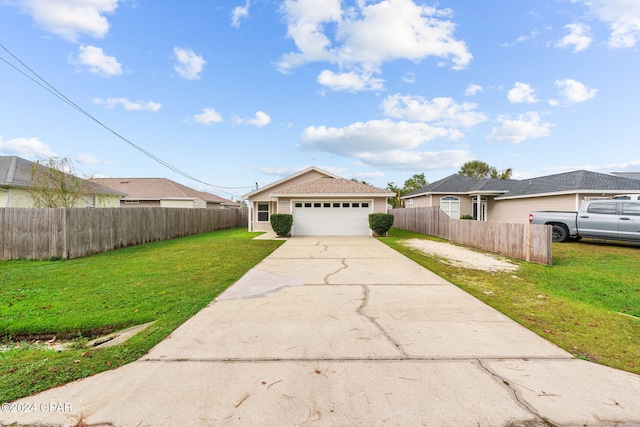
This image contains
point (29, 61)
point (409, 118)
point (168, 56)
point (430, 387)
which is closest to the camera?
point (430, 387)

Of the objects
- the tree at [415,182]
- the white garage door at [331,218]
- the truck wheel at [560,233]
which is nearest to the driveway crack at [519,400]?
the truck wheel at [560,233]

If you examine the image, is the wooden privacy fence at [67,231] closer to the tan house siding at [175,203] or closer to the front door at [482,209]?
the tan house siding at [175,203]

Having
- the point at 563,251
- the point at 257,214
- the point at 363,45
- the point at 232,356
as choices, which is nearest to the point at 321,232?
the point at 257,214

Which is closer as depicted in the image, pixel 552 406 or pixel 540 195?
pixel 552 406

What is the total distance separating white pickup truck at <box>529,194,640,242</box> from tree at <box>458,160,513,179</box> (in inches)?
1442

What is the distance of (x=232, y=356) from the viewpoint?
3.15 meters

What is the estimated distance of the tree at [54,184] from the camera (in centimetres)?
1286

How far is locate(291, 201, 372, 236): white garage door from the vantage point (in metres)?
17.6

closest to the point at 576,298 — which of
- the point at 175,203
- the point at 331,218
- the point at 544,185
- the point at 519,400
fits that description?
the point at 519,400

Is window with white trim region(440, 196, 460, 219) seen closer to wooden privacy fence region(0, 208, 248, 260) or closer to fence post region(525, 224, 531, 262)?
fence post region(525, 224, 531, 262)

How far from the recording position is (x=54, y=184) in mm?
13117

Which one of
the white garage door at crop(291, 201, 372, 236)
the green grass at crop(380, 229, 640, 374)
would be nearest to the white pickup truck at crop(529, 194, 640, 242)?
the green grass at crop(380, 229, 640, 374)

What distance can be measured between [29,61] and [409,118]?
798 inches

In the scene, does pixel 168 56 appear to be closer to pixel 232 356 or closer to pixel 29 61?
pixel 29 61
